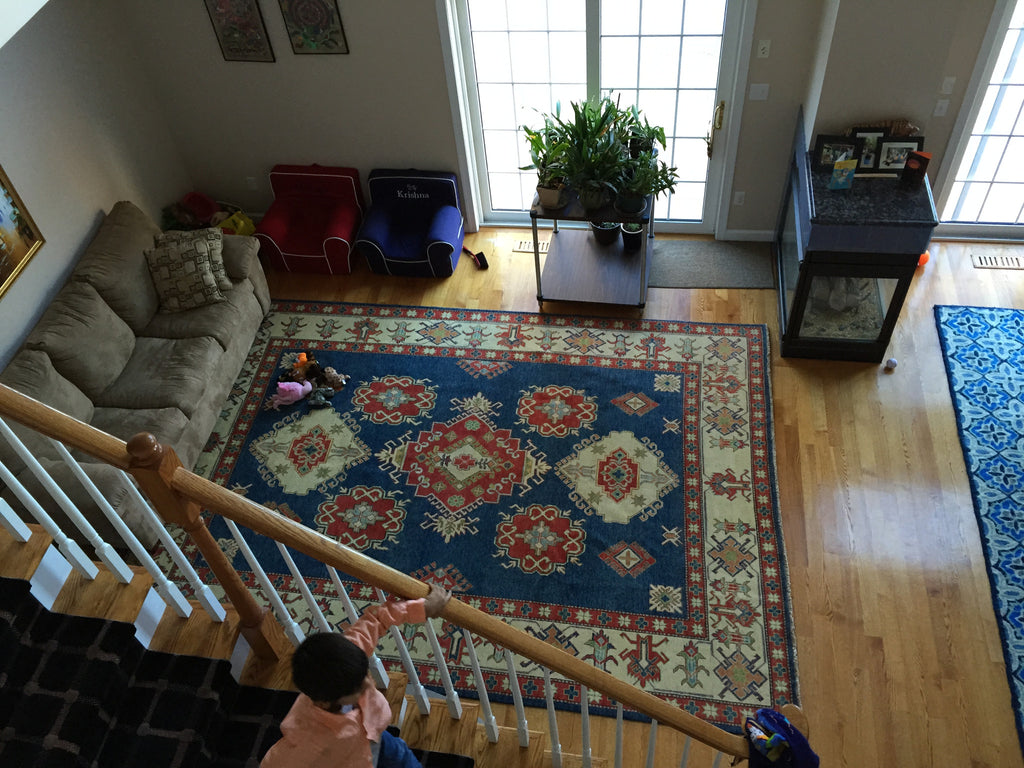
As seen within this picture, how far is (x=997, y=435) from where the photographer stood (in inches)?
177

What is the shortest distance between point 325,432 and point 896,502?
3.23 m

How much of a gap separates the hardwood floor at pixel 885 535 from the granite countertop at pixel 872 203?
965 millimetres

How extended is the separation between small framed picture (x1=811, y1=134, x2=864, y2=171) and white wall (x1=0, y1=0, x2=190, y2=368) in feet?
14.7

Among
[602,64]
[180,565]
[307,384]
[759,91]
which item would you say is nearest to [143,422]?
[307,384]

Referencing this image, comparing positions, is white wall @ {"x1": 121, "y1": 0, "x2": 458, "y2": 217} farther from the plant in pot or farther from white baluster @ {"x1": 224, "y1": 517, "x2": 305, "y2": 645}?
white baluster @ {"x1": 224, "y1": 517, "x2": 305, "y2": 645}

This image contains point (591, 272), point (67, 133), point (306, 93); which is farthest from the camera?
point (306, 93)

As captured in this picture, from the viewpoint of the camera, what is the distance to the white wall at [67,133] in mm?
4598

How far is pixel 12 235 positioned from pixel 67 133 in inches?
33.3

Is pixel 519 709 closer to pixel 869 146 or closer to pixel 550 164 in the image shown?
pixel 550 164

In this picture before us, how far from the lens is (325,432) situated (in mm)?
4871

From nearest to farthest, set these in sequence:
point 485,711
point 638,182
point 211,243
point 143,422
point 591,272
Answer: point 485,711 < point 143,422 < point 638,182 < point 211,243 < point 591,272

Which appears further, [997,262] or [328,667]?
[997,262]

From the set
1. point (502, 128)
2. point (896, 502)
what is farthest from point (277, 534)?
point (502, 128)

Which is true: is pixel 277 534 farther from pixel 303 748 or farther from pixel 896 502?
pixel 896 502
